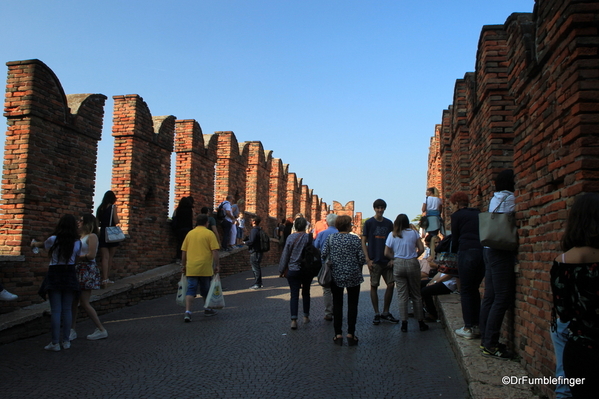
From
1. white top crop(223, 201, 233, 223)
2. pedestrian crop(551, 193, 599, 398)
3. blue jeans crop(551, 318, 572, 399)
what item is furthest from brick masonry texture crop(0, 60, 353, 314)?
pedestrian crop(551, 193, 599, 398)

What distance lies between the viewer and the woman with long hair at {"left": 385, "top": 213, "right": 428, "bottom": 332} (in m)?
7.44

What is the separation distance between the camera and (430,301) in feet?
26.6

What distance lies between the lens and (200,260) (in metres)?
8.66

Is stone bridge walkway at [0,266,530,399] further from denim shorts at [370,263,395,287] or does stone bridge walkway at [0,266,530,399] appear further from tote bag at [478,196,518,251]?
tote bag at [478,196,518,251]

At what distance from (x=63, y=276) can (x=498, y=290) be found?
16.6ft

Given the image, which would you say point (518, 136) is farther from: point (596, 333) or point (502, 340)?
point (596, 333)

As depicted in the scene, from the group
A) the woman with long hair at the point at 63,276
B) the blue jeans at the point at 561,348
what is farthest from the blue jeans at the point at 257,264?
the blue jeans at the point at 561,348

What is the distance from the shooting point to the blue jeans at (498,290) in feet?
16.3

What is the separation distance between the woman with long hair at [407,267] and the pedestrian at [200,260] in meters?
2.95

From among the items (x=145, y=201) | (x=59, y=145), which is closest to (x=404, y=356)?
(x=59, y=145)

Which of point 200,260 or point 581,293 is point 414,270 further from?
point 581,293

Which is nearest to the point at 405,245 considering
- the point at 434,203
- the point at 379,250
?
the point at 379,250

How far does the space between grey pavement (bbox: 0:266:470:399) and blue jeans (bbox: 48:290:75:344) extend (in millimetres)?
219

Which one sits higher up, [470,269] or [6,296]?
[470,269]
